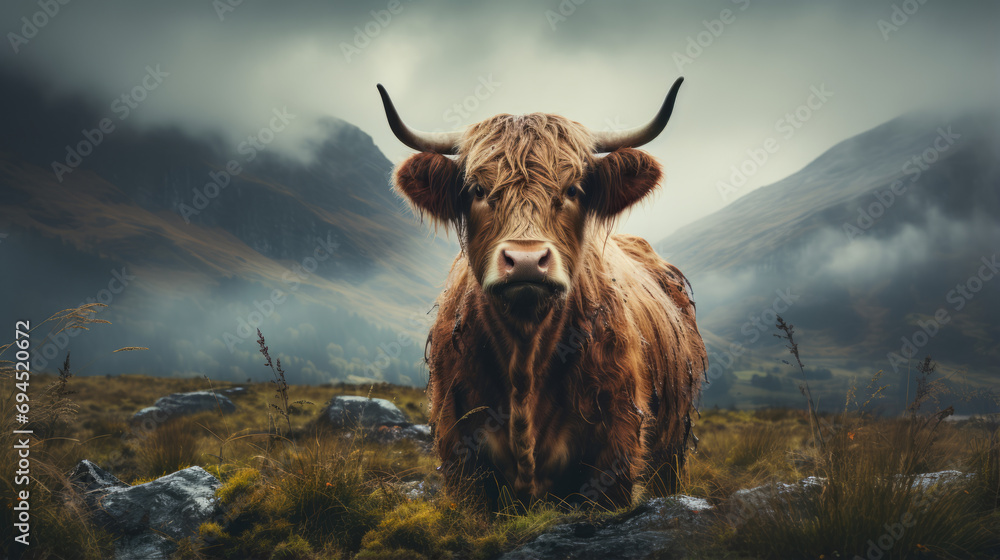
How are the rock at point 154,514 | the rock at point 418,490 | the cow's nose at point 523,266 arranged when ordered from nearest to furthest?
the cow's nose at point 523,266
the rock at point 154,514
the rock at point 418,490

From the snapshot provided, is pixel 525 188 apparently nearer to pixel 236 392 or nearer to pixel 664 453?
pixel 664 453

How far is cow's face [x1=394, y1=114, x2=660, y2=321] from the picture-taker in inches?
128

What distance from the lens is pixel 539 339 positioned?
3881 millimetres

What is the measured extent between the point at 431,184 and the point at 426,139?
36cm

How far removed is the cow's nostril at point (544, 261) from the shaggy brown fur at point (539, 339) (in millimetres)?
362

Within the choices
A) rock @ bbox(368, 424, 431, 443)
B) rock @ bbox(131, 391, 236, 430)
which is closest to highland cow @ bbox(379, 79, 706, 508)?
rock @ bbox(368, 424, 431, 443)

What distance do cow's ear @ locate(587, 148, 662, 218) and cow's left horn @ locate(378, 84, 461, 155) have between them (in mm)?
1108

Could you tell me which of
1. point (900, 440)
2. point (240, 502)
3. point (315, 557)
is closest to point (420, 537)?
point (315, 557)

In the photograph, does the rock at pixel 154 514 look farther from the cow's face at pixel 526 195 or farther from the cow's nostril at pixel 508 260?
the cow's nostril at pixel 508 260

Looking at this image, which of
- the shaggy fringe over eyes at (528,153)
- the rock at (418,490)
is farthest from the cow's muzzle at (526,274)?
the rock at (418,490)

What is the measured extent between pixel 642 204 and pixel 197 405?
54.2ft

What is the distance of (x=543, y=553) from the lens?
3.26 metres

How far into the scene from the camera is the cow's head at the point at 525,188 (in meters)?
3.27

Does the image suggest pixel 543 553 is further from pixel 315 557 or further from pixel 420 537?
pixel 315 557
